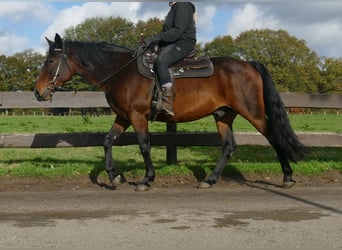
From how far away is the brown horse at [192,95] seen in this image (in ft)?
25.5

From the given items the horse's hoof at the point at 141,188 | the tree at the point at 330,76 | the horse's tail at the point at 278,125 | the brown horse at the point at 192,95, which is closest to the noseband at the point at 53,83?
the brown horse at the point at 192,95

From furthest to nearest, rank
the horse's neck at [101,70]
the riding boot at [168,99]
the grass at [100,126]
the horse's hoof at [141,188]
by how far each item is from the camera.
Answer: the grass at [100,126], the horse's neck at [101,70], the riding boot at [168,99], the horse's hoof at [141,188]

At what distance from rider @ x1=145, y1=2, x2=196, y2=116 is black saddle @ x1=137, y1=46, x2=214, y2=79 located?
10 centimetres

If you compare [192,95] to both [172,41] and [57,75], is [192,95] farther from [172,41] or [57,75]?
[57,75]

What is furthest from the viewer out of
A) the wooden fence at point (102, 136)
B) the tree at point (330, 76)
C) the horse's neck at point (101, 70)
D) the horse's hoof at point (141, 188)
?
the tree at point (330, 76)

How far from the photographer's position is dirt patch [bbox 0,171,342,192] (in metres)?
7.91

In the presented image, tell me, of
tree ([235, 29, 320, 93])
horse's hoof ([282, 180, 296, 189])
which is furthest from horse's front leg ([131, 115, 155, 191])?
tree ([235, 29, 320, 93])

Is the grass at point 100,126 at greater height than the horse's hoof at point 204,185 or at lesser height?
greater

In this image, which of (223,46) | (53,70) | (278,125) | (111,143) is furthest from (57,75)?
(223,46)

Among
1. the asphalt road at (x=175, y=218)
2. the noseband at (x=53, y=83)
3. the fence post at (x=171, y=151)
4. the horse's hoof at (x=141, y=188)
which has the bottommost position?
the asphalt road at (x=175, y=218)

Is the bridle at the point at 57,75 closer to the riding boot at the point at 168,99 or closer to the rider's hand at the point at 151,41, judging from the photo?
the rider's hand at the point at 151,41

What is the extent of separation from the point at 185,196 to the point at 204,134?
2.21 metres

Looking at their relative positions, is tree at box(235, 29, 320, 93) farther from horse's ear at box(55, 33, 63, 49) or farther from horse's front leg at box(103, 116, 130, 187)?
horse's ear at box(55, 33, 63, 49)

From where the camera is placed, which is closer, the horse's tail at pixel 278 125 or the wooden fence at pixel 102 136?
the horse's tail at pixel 278 125
